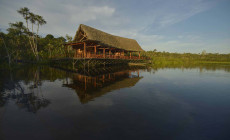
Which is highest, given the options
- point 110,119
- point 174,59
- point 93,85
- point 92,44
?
point 92,44

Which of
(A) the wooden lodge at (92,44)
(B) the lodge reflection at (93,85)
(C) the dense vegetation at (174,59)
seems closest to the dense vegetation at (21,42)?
(A) the wooden lodge at (92,44)

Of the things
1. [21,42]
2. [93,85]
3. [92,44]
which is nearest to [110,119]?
[93,85]

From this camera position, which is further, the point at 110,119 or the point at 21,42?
the point at 21,42

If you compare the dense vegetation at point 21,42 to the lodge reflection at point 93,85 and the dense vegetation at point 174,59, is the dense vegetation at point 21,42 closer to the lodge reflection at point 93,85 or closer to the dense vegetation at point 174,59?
the lodge reflection at point 93,85

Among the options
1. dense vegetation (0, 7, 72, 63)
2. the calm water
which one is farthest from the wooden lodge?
the calm water

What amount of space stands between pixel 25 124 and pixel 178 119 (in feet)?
19.2

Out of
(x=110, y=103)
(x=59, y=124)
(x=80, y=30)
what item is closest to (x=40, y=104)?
(x=59, y=124)

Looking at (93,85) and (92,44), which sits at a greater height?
(92,44)

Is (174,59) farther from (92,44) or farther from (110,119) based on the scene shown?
(110,119)

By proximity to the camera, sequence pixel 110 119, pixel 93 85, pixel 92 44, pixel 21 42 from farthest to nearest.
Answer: pixel 21 42 → pixel 92 44 → pixel 93 85 → pixel 110 119

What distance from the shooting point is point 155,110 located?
5035mm

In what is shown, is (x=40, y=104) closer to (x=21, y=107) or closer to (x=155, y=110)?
(x=21, y=107)

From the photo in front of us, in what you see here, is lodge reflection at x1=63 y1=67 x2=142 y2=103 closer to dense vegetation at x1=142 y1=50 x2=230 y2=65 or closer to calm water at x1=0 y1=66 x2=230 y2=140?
calm water at x1=0 y1=66 x2=230 y2=140

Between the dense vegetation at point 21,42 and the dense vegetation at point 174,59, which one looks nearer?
the dense vegetation at point 21,42
